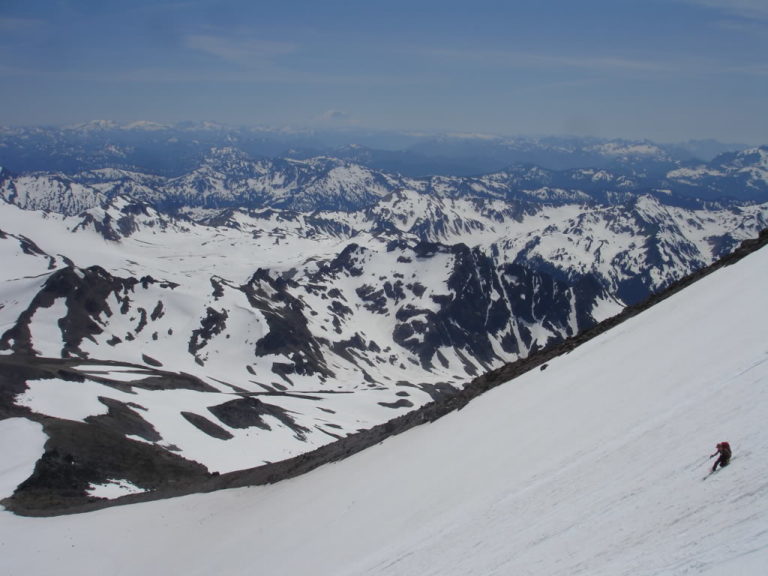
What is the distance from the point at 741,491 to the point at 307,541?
17601 millimetres

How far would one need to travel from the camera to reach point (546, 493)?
17.5 m

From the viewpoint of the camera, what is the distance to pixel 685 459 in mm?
15273

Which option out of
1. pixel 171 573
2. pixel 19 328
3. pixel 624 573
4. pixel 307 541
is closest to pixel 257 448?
pixel 171 573

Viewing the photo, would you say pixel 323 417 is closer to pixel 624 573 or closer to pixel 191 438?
pixel 191 438

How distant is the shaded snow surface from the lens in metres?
13.3

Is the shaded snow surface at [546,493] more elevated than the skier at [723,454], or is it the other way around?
the skier at [723,454]

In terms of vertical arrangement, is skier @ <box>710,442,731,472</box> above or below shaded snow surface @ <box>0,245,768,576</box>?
above

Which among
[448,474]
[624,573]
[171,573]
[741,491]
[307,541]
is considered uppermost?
[741,491]

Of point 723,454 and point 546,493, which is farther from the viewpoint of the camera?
point 546,493

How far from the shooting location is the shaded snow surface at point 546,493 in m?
13.3

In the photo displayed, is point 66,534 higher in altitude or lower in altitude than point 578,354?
lower

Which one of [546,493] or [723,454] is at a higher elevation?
[723,454]

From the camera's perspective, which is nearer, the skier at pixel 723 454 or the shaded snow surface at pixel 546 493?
the shaded snow surface at pixel 546 493

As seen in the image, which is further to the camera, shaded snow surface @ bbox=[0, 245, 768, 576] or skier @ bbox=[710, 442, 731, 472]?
skier @ bbox=[710, 442, 731, 472]
